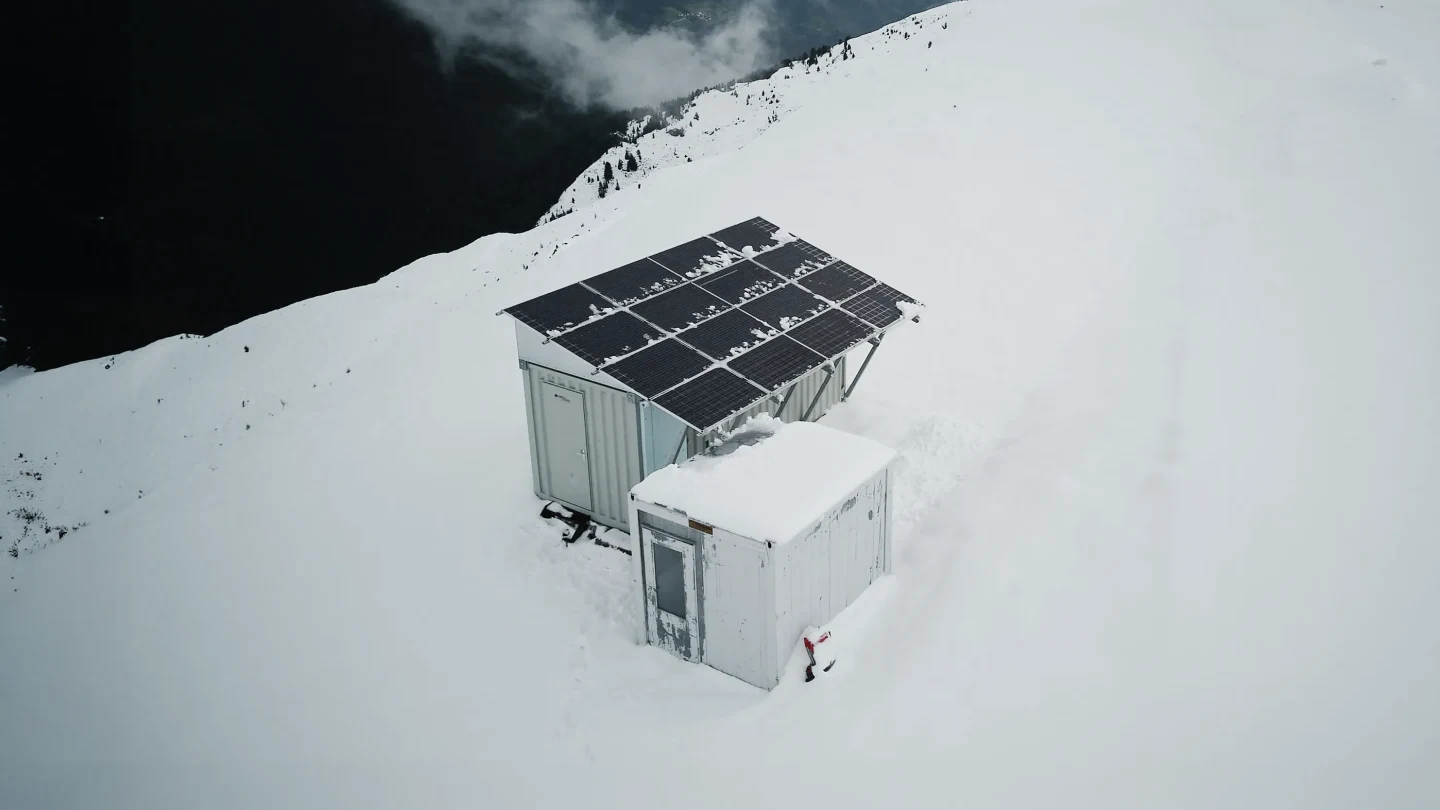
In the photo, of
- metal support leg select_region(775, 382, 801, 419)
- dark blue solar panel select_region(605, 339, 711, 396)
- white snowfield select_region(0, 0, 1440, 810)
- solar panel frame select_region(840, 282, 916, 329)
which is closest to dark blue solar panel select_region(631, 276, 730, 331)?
dark blue solar panel select_region(605, 339, 711, 396)

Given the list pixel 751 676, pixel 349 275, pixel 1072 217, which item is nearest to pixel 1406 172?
pixel 1072 217

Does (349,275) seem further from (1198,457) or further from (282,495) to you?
(1198,457)

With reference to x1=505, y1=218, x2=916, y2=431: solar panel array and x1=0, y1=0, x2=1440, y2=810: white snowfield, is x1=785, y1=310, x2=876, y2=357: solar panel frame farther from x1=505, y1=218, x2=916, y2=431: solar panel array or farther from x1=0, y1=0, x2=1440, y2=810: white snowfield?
x1=0, y1=0, x2=1440, y2=810: white snowfield

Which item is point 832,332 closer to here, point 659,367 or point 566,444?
point 659,367

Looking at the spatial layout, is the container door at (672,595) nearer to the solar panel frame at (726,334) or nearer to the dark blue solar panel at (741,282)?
the solar panel frame at (726,334)

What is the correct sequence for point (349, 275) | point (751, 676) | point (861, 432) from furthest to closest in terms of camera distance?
1. point (349, 275)
2. point (861, 432)
3. point (751, 676)

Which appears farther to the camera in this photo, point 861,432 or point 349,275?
point 349,275

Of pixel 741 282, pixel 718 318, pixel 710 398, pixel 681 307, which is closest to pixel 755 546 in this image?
pixel 710 398

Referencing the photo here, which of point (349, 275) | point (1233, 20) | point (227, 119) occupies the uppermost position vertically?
point (1233, 20)
